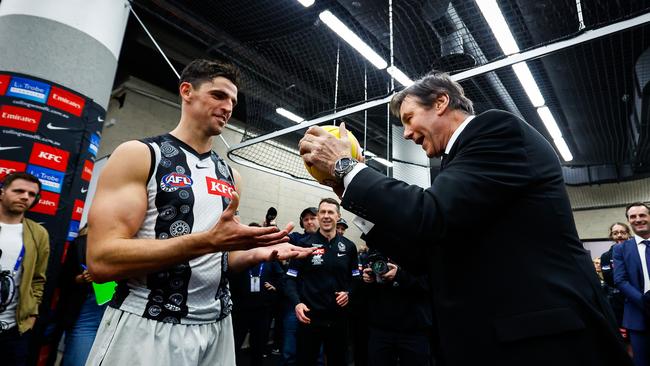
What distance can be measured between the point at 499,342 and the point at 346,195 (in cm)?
70

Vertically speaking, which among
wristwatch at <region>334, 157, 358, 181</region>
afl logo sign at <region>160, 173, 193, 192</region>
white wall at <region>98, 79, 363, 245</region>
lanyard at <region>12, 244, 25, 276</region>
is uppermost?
white wall at <region>98, 79, 363, 245</region>

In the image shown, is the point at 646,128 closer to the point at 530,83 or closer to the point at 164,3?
the point at 530,83

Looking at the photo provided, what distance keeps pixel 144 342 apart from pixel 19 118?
2.73 meters

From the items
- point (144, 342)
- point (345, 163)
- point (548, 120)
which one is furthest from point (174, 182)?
point (548, 120)

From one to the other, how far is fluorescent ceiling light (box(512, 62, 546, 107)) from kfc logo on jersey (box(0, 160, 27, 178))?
264 inches

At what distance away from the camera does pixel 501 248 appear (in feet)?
3.98

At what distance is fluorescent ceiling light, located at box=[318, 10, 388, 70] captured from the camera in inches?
204

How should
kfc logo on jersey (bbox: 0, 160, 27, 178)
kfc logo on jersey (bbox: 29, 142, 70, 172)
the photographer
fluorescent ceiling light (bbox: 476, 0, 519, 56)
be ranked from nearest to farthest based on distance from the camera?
1. kfc logo on jersey (bbox: 0, 160, 27, 178)
2. kfc logo on jersey (bbox: 29, 142, 70, 172)
3. the photographer
4. fluorescent ceiling light (bbox: 476, 0, 519, 56)

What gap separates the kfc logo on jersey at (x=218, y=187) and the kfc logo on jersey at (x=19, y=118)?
7.78 feet

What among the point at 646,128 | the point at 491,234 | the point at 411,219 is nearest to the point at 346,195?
the point at 411,219

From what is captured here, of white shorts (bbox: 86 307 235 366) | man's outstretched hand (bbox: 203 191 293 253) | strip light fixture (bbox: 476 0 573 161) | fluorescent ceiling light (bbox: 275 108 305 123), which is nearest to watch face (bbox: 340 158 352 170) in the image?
man's outstretched hand (bbox: 203 191 293 253)

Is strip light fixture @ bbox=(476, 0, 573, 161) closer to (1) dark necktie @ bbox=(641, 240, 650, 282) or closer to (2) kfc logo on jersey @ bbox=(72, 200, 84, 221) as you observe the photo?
(1) dark necktie @ bbox=(641, 240, 650, 282)

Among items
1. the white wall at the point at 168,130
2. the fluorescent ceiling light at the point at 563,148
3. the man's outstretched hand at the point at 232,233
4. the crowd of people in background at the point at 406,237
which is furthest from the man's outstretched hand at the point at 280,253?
the fluorescent ceiling light at the point at 563,148

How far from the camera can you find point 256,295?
200 inches
